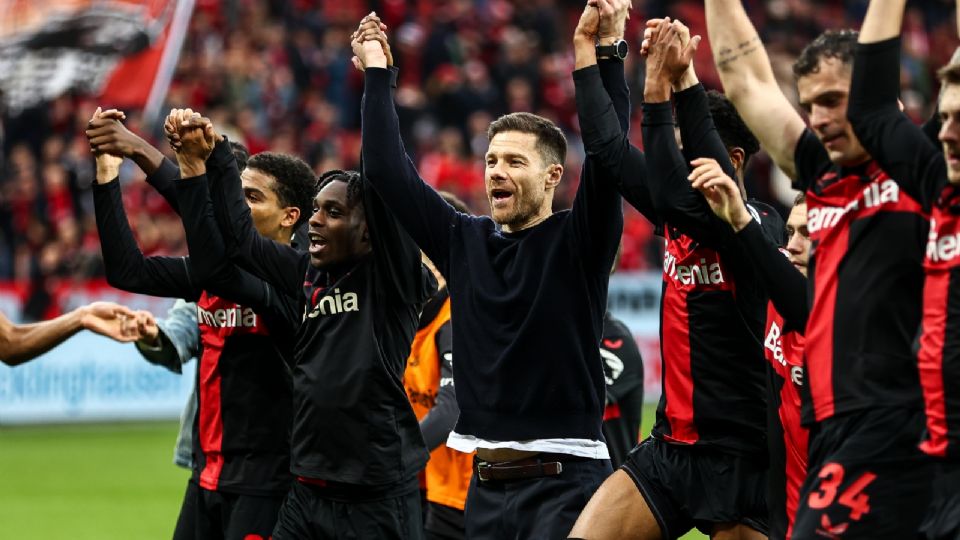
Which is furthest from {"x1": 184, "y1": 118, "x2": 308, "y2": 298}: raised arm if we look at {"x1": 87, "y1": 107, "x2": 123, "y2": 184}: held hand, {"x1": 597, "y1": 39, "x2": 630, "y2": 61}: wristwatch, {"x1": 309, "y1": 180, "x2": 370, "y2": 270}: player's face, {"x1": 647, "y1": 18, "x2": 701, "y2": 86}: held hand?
{"x1": 647, "y1": 18, "x2": 701, "y2": 86}: held hand

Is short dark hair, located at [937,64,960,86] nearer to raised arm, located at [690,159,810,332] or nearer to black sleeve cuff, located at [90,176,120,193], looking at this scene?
raised arm, located at [690,159,810,332]

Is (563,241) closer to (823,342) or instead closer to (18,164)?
(823,342)

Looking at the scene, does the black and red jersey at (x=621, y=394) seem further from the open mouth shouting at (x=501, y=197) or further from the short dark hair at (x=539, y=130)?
the open mouth shouting at (x=501, y=197)

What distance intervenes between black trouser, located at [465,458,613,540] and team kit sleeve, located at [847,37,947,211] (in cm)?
189

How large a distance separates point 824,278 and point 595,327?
4.38 ft

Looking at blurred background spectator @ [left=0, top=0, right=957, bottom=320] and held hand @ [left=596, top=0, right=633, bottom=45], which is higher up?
blurred background spectator @ [left=0, top=0, right=957, bottom=320]

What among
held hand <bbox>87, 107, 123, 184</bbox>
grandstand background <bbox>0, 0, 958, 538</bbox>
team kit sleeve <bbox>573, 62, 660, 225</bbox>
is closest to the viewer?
team kit sleeve <bbox>573, 62, 660, 225</bbox>

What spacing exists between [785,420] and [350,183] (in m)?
2.11

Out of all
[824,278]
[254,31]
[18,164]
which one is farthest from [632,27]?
[824,278]

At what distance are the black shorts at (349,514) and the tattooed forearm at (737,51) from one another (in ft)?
7.39

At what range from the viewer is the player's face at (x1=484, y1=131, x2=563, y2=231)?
5.85 metres

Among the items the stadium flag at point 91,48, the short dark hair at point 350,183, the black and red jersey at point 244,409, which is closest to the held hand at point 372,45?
the short dark hair at point 350,183

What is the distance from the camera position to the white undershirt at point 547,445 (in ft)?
18.6

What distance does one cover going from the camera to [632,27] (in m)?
24.5
